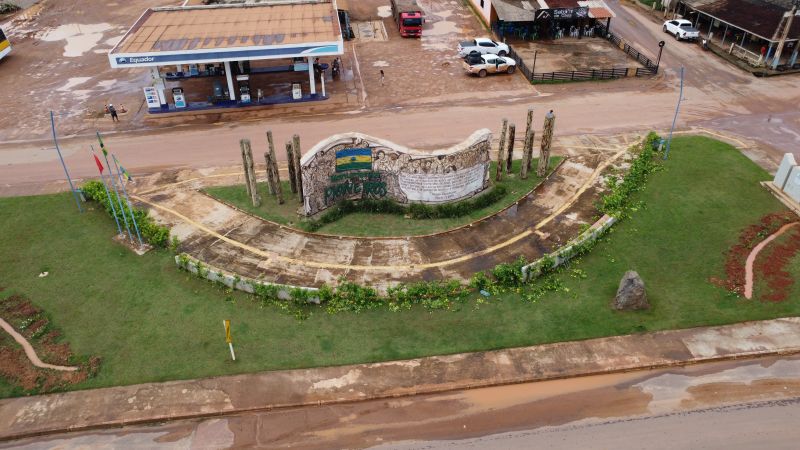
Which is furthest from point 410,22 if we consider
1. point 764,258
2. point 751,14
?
point 764,258

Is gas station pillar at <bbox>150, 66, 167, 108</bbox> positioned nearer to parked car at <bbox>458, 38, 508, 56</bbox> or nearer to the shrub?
the shrub

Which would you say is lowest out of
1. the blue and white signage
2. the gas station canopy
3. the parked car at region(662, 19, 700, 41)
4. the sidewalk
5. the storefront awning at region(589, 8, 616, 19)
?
the sidewalk

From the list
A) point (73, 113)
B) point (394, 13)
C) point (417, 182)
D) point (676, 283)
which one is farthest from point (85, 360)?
point (394, 13)

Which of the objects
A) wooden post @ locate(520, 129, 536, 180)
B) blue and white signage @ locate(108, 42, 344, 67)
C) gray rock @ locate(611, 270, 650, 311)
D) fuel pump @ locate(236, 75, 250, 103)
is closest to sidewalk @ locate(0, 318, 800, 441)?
gray rock @ locate(611, 270, 650, 311)

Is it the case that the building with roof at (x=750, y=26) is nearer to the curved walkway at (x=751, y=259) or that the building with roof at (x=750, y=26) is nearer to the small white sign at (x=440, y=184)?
the curved walkway at (x=751, y=259)

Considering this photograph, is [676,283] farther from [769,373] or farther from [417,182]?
[417,182]

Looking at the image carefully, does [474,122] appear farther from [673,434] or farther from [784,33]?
[784,33]
